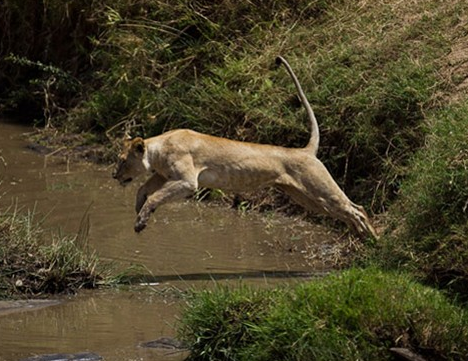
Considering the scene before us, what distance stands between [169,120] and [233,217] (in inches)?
84.6

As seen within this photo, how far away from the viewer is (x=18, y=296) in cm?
894

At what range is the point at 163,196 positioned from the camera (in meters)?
10.5

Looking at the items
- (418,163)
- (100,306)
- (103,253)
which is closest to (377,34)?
(418,163)

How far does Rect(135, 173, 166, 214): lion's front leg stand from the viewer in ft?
35.8

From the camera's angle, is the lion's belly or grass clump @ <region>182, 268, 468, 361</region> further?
the lion's belly

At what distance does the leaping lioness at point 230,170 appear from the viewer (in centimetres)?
1071

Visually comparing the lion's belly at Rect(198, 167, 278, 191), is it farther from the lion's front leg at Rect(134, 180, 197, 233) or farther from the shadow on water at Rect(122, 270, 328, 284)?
the shadow on water at Rect(122, 270, 328, 284)

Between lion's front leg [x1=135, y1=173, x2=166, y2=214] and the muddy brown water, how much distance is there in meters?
0.34

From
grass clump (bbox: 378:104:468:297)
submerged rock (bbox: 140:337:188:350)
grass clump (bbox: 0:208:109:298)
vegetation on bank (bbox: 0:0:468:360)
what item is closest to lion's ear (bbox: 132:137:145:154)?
grass clump (bbox: 0:208:109:298)

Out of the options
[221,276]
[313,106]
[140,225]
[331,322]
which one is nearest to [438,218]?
[221,276]

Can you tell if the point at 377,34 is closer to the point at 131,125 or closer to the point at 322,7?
the point at 322,7

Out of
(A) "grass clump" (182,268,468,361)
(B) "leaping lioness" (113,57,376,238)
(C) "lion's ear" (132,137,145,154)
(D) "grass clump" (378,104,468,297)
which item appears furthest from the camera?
(C) "lion's ear" (132,137,145,154)

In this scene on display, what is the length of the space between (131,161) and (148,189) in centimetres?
28

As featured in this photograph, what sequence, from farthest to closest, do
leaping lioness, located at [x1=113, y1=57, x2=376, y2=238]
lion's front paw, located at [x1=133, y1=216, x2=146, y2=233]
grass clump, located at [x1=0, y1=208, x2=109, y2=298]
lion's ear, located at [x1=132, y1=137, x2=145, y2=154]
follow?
lion's ear, located at [x1=132, y1=137, x2=145, y2=154] < leaping lioness, located at [x1=113, y1=57, x2=376, y2=238] < lion's front paw, located at [x1=133, y1=216, x2=146, y2=233] < grass clump, located at [x1=0, y1=208, x2=109, y2=298]
